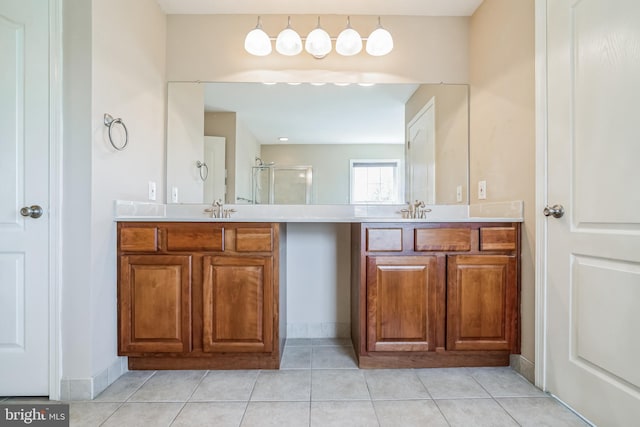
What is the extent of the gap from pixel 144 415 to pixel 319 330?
117 cm

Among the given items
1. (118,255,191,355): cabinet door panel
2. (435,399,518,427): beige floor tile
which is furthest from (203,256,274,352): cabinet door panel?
(435,399,518,427): beige floor tile

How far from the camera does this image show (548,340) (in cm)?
155

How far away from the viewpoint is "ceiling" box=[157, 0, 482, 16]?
209 cm

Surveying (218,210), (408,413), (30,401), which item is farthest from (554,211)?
(30,401)

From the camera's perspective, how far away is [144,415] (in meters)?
1.38

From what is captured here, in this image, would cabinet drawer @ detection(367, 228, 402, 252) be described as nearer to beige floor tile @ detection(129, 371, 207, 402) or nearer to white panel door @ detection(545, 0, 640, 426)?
white panel door @ detection(545, 0, 640, 426)

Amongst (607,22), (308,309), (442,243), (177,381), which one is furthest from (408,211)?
(177,381)

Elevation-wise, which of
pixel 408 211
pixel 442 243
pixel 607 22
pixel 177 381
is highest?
pixel 607 22

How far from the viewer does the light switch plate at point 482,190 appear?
2062 mm

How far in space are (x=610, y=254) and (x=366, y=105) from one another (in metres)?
1.61

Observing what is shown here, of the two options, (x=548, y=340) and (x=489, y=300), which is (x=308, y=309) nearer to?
(x=489, y=300)

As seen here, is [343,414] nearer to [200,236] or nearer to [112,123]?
[200,236]

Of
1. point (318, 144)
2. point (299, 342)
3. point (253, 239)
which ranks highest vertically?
point (318, 144)

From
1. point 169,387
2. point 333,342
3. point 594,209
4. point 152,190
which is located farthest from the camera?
point 333,342
